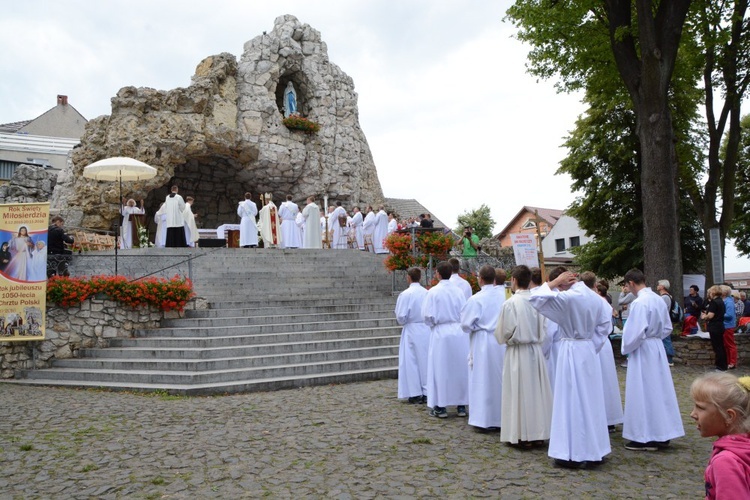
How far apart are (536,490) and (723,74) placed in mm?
15673

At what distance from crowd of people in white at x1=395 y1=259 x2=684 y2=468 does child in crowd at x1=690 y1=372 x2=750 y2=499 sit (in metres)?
3.03

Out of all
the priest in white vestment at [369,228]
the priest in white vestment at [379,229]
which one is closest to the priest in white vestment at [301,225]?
the priest in white vestment at [369,228]

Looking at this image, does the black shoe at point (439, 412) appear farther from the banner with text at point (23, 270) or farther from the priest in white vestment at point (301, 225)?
the priest in white vestment at point (301, 225)

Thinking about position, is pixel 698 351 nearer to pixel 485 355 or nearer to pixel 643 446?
pixel 643 446

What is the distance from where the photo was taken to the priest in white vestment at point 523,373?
581 centimetres

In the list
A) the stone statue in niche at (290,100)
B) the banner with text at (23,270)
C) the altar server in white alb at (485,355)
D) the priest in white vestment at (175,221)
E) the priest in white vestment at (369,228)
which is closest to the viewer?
the altar server in white alb at (485,355)

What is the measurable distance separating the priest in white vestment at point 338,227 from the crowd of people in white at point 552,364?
47.3ft

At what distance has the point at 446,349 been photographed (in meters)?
7.76

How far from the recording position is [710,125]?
16062 millimetres

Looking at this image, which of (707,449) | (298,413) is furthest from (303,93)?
(707,449)

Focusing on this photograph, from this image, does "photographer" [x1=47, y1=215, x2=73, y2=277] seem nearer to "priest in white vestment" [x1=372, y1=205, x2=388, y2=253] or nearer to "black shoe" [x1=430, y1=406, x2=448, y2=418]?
"black shoe" [x1=430, y1=406, x2=448, y2=418]

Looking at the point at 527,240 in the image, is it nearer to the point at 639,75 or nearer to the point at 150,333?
the point at 639,75

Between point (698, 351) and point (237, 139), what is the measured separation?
1932 cm

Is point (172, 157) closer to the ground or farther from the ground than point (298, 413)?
farther from the ground
